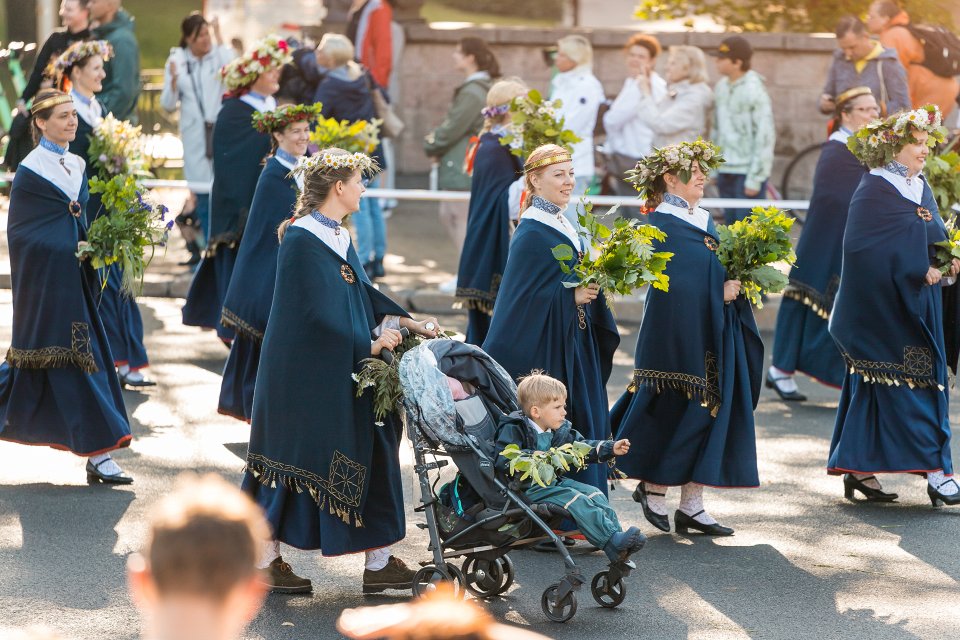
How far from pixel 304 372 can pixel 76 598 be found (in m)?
1.29

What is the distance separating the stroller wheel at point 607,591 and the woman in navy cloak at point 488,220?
3.93 meters

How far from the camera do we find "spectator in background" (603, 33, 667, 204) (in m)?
13.7

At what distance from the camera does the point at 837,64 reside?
13508 mm

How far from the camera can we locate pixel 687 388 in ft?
24.1

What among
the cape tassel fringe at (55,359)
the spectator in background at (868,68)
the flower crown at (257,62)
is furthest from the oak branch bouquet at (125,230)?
the spectator in background at (868,68)

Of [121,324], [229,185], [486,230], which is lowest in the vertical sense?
[121,324]

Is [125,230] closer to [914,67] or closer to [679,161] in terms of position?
[679,161]

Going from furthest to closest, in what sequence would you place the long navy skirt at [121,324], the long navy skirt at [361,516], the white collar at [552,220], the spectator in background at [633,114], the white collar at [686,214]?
the spectator in background at [633,114] → the long navy skirt at [121,324] → the white collar at [686,214] → the white collar at [552,220] → the long navy skirt at [361,516]

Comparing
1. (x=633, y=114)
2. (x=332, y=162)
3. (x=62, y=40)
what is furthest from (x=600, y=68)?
(x=332, y=162)

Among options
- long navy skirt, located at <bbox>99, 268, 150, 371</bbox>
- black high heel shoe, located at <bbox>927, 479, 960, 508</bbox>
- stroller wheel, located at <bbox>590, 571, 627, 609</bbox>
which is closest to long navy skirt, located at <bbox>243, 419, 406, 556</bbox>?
stroller wheel, located at <bbox>590, 571, 627, 609</bbox>

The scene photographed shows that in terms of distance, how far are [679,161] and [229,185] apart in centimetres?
405

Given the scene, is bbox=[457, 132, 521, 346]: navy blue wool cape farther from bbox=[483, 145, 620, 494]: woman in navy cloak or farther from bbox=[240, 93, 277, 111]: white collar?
bbox=[483, 145, 620, 494]: woman in navy cloak

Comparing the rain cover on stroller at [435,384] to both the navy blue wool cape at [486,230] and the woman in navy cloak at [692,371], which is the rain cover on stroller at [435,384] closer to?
the woman in navy cloak at [692,371]

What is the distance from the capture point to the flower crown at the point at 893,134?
770 cm
